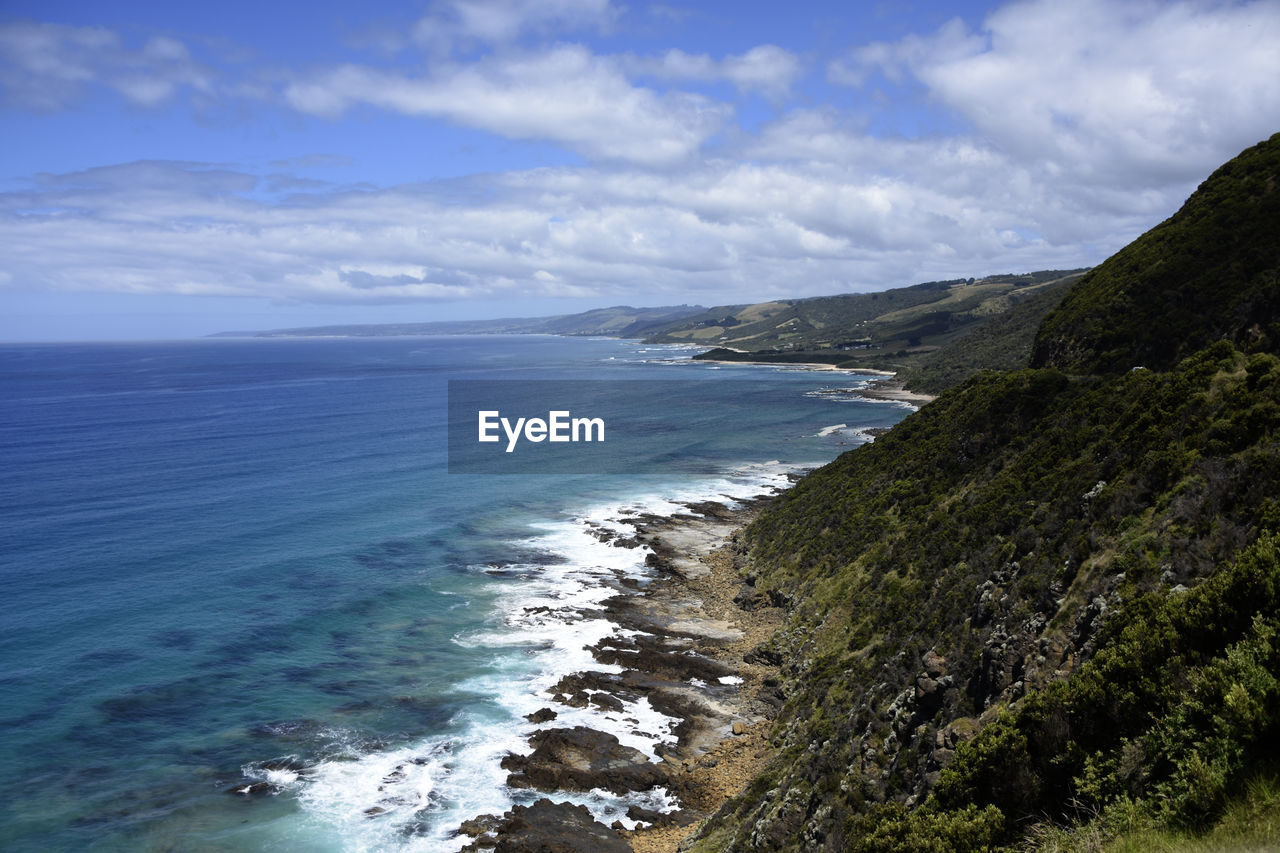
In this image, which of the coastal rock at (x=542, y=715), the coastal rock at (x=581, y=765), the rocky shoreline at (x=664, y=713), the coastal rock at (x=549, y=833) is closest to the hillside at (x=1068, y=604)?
the rocky shoreline at (x=664, y=713)

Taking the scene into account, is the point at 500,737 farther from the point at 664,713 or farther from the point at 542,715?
the point at 664,713

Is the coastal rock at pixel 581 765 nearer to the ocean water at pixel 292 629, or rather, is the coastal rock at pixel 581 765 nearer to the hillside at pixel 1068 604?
the ocean water at pixel 292 629

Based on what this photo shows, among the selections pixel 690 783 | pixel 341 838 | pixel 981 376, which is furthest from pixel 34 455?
pixel 981 376

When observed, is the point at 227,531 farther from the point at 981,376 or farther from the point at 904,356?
the point at 904,356

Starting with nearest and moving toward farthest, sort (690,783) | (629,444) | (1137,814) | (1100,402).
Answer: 1. (1137,814)
2. (690,783)
3. (1100,402)
4. (629,444)

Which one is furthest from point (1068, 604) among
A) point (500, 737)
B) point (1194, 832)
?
point (500, 737)

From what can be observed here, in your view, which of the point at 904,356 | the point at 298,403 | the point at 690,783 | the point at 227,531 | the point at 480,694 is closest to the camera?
the point at 690,783
